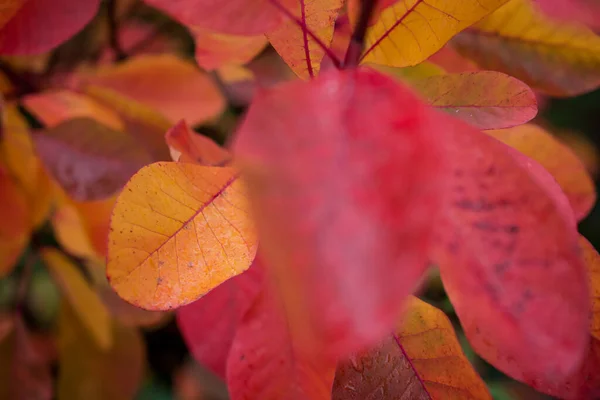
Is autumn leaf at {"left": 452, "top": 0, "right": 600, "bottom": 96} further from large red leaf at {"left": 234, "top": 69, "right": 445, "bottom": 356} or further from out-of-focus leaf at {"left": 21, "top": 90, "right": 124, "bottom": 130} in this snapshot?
out-of-focus leaf at {"left": 21, "top": 90, "right": 124, "bottom": 130}

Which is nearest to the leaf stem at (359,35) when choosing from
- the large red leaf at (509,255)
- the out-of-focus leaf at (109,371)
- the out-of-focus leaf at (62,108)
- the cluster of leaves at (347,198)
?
the cluster of leaves at (347,198)

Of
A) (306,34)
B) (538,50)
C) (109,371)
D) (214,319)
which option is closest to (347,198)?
(306,34)

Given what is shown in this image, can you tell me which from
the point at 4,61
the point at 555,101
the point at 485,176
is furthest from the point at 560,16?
the point at 555,101

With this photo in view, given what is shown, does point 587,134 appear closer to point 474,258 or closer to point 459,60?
point 459,60

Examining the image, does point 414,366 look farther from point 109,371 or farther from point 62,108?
point 109,371

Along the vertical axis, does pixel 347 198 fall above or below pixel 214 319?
above

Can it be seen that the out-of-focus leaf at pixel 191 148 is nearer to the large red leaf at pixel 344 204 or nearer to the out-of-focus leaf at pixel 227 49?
the out-of-focus leaf at pixel 227 49
